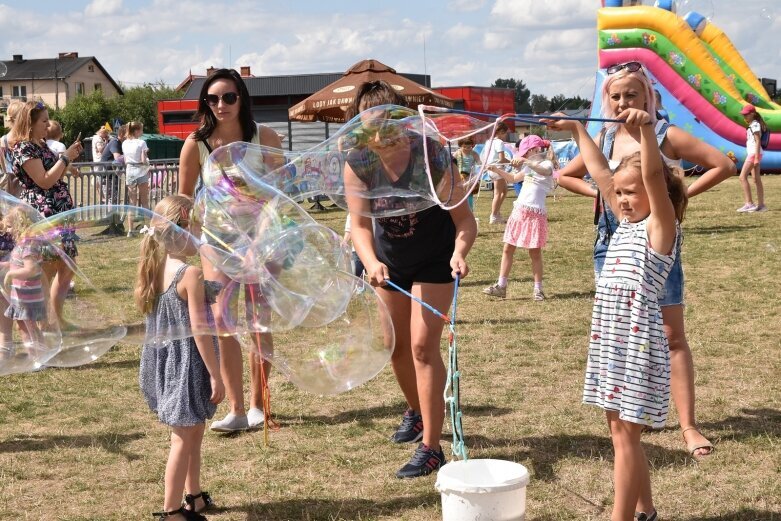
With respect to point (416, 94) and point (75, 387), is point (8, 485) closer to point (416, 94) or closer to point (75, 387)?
point (75, 387)

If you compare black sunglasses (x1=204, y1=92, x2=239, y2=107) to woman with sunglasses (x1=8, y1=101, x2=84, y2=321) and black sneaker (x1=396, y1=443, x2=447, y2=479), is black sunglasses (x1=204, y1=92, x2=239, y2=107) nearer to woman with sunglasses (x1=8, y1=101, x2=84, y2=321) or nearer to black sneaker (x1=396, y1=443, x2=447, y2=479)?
black sneaker (x1=396, y1=443, x2=447, y2=479)

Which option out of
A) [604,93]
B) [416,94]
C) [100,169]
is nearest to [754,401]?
[604,93]

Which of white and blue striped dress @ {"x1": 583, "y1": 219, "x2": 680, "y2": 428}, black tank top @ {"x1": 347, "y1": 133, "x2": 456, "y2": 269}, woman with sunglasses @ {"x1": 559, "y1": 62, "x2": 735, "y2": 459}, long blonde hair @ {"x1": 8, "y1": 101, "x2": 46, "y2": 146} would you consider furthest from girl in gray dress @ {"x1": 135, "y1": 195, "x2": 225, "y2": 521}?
long blonde hair @ {"x1": 8, "y1": 101, "x2": 46, "y2": 146}

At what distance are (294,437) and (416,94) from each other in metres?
15.4

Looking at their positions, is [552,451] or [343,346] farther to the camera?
[552,451]

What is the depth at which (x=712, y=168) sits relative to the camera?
14.4 feet

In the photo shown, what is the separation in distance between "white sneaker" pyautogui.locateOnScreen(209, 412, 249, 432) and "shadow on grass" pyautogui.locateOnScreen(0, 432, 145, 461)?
40cm

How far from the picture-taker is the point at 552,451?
443 cm

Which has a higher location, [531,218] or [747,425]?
[531,218]

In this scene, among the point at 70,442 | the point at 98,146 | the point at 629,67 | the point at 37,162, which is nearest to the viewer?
the point at 629,67

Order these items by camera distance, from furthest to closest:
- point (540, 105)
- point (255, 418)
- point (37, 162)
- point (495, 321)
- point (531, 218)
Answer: point (540, 105)
point (531, 218)
point (495, 321)
point (37, 162)
point (255, 418)

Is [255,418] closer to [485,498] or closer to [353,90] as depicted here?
[485,498]

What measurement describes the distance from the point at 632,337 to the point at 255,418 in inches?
93.5

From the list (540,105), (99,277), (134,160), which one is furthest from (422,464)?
(540,105)
